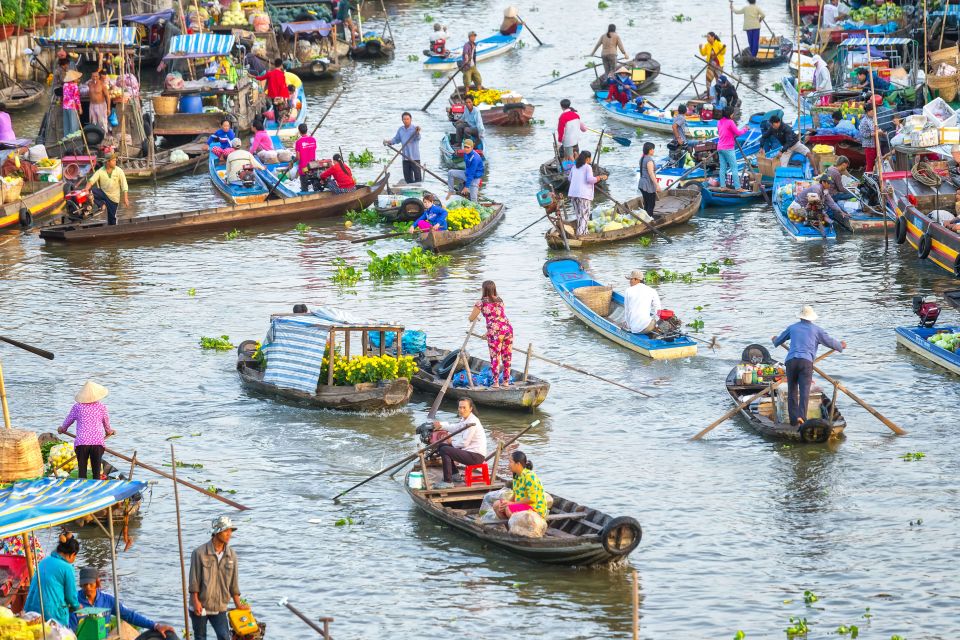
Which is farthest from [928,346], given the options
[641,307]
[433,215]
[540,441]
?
[433,215]

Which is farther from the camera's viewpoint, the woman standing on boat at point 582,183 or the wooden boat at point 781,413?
the woman standing on boat at point 582,183

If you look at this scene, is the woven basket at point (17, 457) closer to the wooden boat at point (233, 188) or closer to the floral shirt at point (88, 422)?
the floral shirt at point (88, 422)

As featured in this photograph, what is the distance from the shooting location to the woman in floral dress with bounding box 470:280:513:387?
20.2 meters

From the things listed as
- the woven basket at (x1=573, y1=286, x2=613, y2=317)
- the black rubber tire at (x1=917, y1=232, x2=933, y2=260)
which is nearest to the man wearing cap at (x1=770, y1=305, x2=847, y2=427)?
the woven basket at (x1=573, y1=286, x2=613, y2=317)

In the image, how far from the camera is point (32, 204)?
3052 cm

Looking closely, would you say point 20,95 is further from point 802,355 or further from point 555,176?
point 802,355

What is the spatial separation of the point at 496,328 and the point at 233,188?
1321cm

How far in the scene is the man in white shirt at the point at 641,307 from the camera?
22609mm

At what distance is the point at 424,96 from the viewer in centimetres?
4372

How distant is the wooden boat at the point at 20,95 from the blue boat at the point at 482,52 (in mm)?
11381

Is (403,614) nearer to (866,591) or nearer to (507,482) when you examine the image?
(507,482)

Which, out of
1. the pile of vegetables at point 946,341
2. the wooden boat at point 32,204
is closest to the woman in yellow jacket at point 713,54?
the wooden boat at point 32,204

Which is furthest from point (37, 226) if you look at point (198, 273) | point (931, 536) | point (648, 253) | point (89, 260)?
point (931, 536)

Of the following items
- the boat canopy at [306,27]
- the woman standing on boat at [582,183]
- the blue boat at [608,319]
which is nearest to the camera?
the blue boat at [608,319]
